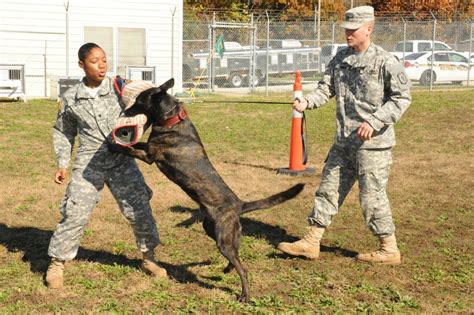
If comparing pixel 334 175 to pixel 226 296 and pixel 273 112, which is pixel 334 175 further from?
pixel 273 112

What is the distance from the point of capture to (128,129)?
428 centimetres

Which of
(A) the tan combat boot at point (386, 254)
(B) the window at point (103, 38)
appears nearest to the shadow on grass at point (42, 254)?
(A) the tan combat boot at point (386, 254)

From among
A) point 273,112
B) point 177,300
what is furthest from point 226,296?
point 273,112

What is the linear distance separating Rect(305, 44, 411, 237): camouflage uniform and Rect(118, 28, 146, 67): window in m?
15.6

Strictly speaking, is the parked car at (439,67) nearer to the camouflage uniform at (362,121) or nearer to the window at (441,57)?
the window at (441,57)

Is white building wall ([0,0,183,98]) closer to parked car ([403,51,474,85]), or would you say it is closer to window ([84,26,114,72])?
window ([84,26,114,72])

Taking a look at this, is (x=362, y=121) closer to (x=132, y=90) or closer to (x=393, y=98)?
(x=393, y=98)

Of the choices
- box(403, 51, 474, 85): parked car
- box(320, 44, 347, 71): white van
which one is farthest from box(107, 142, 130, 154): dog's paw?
box(320, 44, 347, 71): white van

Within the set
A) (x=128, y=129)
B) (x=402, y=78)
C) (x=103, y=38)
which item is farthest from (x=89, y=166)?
(x=103, y=38)

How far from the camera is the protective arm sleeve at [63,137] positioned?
4645mm

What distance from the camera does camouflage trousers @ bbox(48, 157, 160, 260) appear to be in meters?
4.54

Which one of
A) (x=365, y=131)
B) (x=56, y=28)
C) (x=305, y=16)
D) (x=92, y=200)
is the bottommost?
(x=92, y=200)

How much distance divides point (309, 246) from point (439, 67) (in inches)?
784

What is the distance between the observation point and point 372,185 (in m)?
5.06
